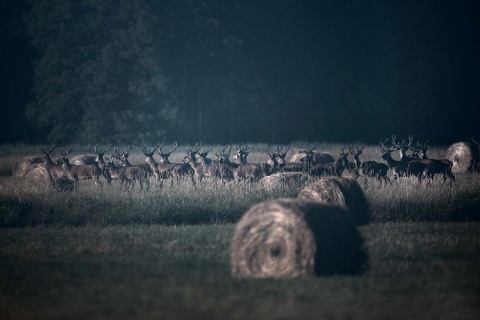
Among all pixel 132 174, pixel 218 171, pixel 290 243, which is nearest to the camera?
pixel 290 243

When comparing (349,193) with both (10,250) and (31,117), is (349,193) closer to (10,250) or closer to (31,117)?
(10,250)

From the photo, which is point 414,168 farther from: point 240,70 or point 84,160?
point 240,70

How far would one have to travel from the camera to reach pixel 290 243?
13148mm

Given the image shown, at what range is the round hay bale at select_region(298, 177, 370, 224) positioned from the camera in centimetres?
1920

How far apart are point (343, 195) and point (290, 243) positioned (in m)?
6.25

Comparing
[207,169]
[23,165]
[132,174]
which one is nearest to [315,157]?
[207,169]

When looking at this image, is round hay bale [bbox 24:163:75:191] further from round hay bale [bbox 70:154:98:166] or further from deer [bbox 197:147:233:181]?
deer [bbox 197:147:233:181]

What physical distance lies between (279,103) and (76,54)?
12.9 meters

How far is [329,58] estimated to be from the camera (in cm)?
5519

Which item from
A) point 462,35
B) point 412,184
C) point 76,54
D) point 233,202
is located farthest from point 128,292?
point 462,35

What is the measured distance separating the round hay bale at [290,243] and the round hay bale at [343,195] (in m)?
5.48

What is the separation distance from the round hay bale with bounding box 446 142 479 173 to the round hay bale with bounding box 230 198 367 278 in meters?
22.1

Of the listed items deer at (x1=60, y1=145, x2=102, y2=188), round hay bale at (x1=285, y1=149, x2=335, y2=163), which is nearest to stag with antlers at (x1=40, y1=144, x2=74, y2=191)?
deer at (x1=60, y1=145, x2=102, y2=188)

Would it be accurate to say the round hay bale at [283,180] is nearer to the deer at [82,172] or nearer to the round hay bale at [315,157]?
the deer at [82,172]
